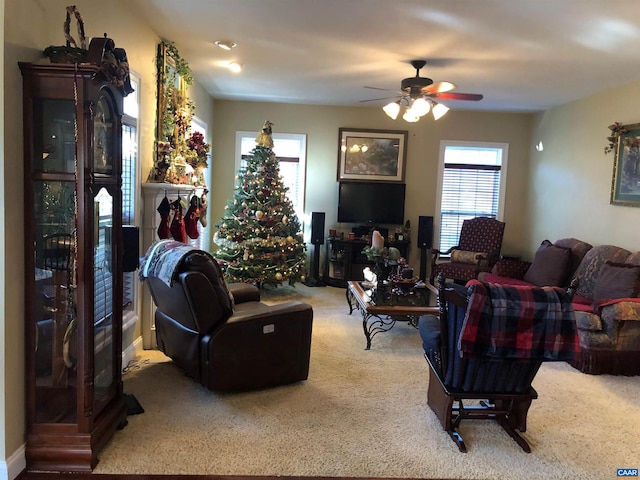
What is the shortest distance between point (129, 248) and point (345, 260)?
436 cm

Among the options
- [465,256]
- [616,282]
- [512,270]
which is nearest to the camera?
[616,282]

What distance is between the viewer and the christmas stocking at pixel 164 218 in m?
3.96

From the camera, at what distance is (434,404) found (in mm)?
3090

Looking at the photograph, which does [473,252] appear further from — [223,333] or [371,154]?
[223,333]

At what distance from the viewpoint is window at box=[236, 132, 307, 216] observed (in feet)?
23.4

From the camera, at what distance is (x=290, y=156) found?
7277 mm

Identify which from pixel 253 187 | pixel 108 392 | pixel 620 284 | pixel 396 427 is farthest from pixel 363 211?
pixel 108 392

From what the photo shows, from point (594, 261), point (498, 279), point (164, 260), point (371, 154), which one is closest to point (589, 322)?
point (594, 261)

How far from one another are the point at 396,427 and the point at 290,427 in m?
0.65

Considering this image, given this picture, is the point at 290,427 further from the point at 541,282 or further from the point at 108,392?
the point at 541,282

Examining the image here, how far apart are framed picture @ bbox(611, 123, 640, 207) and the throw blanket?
451cm

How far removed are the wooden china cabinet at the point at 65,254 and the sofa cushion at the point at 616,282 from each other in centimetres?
394

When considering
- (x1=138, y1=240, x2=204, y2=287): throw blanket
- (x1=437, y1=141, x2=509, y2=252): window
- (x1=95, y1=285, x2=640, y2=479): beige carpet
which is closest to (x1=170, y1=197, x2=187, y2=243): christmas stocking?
(x1=138, y1=240, x2=204, y2=287): throw blanket

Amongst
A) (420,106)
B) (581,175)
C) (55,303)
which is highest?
(420,106)
